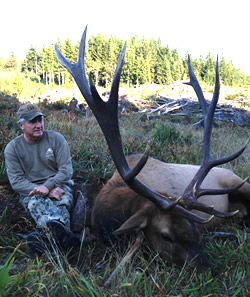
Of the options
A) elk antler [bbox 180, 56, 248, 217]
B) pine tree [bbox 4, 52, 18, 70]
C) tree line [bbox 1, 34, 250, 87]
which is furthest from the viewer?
pine tree [bbox 4, 52, 18, 70]

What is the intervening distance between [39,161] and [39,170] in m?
0.11

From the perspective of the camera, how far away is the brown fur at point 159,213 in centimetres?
259

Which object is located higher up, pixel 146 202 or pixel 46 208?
pixel 146 202

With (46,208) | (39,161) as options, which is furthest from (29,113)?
(46,208)

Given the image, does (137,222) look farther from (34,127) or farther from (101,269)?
(34,127)

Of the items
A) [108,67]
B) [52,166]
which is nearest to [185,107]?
[52,166]

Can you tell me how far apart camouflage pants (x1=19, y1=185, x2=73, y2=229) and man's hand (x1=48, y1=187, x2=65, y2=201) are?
0.04 meters

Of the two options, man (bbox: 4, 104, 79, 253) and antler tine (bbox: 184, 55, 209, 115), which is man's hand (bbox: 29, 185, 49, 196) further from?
antler tine (bbox: 184, 55, 209, 115)

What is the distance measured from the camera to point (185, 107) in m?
21.2

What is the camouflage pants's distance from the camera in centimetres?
336

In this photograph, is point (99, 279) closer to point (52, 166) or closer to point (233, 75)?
point (52, 166)

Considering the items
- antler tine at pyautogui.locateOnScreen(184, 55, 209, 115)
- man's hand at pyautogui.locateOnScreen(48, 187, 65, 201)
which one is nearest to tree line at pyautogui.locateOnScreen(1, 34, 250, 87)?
antler tine at pyautogui.locateOnScreen(184, 55, 209, 115)

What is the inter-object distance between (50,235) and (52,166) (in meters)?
1.06

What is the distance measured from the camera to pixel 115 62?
5631 centimetres
